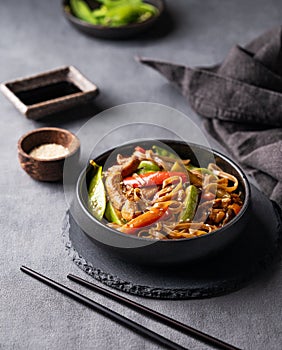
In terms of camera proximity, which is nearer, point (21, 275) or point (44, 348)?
point (44, 348)

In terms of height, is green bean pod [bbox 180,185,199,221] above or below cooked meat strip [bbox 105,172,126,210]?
above

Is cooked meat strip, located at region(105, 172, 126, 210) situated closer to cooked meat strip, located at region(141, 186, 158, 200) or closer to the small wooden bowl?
cooked meat strip, located at region(141, 186, 158, 200)

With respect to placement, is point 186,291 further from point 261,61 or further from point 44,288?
point 261,61

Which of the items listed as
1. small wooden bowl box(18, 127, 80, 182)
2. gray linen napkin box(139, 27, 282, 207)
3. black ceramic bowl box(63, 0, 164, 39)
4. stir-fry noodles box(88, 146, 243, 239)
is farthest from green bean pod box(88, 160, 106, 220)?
black ceramic bowl box(63, 0, 164, 39)

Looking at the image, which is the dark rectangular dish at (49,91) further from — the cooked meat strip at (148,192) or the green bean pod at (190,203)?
the green bean pod at (190,203)

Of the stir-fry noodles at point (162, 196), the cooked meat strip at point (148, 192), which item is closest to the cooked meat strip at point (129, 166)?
the stir-fry noodles at point (162, 196)

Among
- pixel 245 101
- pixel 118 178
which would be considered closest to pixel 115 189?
pixel 118 178

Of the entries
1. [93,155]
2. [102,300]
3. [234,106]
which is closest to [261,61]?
[234,106]
